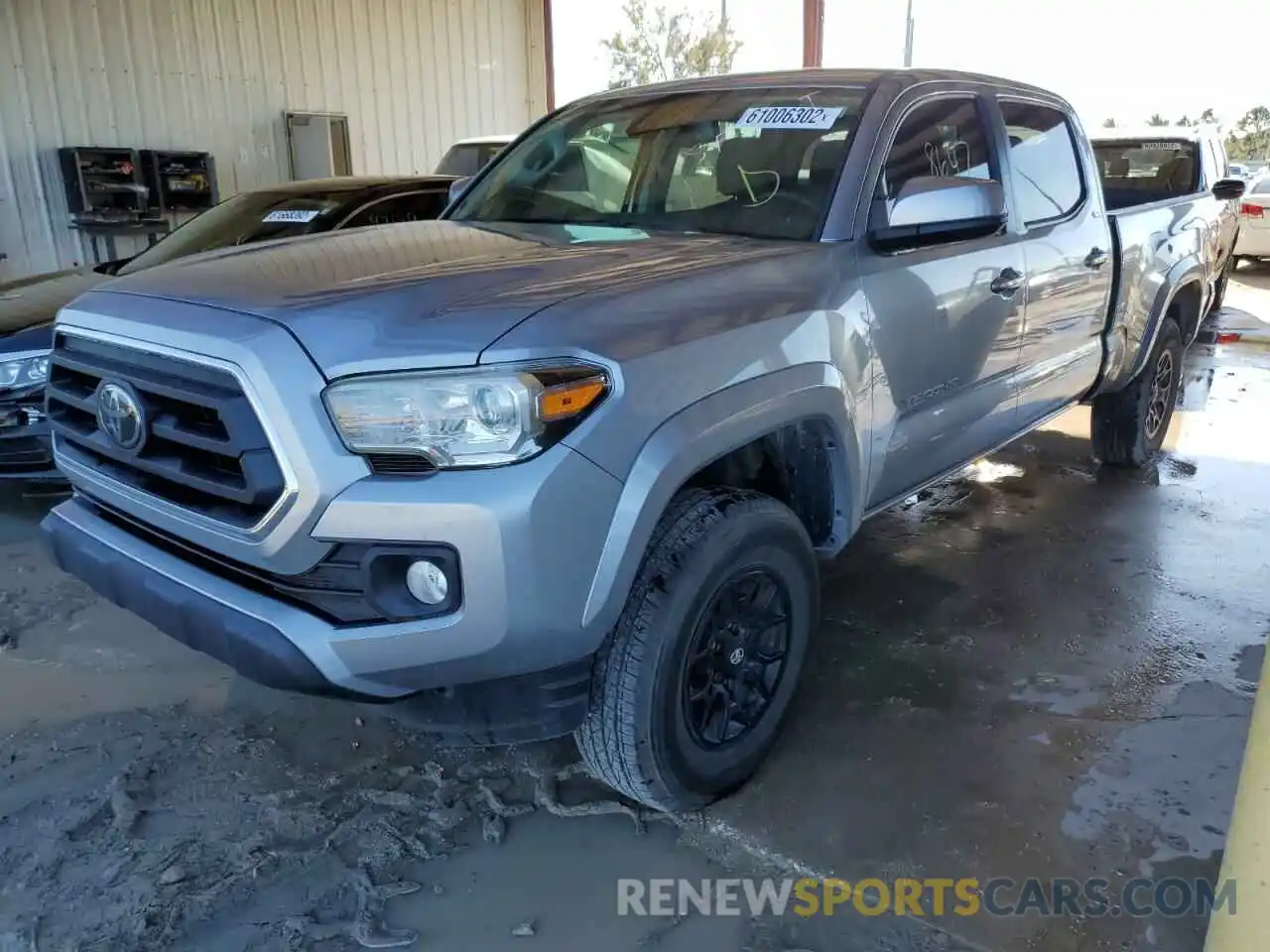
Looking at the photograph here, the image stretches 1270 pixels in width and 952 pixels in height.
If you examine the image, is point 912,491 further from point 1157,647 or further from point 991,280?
point 1157,647

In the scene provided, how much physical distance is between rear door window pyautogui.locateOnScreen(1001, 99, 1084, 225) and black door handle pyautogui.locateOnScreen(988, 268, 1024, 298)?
1.02ft

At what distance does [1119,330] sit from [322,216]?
13.9 ft

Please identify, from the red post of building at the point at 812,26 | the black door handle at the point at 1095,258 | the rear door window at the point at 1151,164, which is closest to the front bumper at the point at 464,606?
the black door handle at the point at 1095,258

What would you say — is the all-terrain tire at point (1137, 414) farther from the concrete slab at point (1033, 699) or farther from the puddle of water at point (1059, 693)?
the puddle of water at point (1059, 693)

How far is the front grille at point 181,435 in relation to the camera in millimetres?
1900

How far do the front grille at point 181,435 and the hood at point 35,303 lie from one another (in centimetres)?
222

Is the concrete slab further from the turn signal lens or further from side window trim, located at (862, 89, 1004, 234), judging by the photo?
side window trim, located at (862, 89, 1004, 234)

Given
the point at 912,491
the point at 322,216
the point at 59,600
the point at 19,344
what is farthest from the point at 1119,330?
the point at 19,344

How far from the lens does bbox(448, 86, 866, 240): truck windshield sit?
2.85 meters

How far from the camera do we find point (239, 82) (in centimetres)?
1010

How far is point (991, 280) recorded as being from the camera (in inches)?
128

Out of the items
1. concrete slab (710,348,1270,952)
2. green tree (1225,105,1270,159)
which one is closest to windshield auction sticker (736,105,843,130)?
concrete slab (710,348,1270,952)

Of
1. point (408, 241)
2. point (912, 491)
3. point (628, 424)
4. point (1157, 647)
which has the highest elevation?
point (408, 241)

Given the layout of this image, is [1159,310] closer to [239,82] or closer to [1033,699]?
[1033,699]
